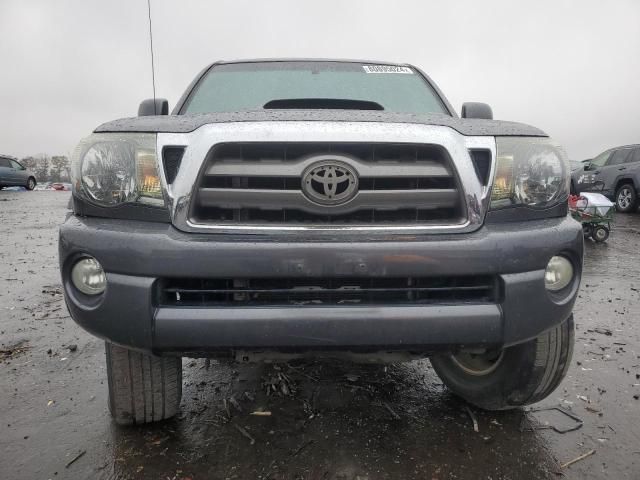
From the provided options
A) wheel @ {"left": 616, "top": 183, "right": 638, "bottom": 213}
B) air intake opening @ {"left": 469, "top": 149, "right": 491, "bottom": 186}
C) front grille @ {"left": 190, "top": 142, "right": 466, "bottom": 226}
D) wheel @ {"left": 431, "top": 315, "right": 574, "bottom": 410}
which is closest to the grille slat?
front grille @ {"left": 190, "top": 142, "right": 466, "bottom": 226}

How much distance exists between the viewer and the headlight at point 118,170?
1.64 meters

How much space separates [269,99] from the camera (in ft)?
9.48

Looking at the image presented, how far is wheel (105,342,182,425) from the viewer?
1.95 meters

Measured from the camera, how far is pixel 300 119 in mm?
1686

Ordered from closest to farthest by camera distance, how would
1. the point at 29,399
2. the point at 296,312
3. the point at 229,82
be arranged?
the point at 296,312 → the point at 29,399 → the point at 229,82

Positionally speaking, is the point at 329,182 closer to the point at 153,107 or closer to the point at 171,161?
the point at 171,161

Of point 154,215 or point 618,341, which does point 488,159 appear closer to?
point 154,215

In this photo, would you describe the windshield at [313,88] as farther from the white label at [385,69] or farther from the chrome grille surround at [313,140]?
the chrome grille surround at [313,140]

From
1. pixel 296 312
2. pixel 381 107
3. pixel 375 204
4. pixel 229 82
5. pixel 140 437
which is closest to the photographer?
pixel 296 312

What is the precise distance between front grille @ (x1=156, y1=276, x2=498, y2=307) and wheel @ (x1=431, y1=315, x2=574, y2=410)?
39 cm

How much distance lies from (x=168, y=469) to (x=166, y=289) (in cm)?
86

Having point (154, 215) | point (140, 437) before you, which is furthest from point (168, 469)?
point (154, 215)

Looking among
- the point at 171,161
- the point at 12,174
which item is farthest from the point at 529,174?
the point at 12,174

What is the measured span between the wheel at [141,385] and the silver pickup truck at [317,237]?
376 mm
